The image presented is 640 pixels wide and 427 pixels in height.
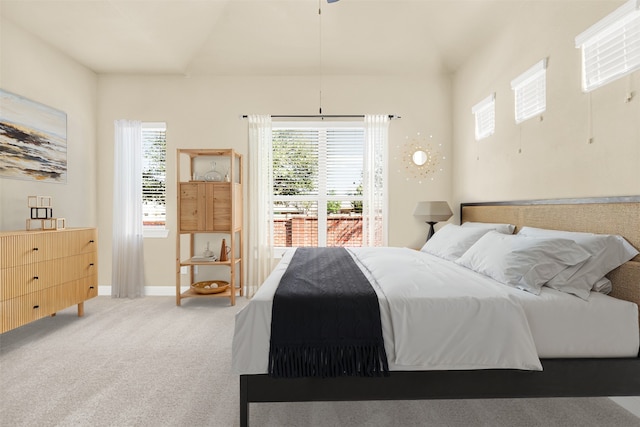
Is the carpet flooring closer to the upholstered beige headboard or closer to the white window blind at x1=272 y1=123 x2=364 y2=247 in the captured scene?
the upholstered beige headboard

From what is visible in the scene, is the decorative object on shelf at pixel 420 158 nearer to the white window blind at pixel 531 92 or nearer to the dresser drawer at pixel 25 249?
the white window blind at pixel 531 92

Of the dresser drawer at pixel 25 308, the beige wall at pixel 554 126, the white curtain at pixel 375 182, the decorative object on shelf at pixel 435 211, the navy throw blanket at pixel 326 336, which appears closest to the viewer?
the navy throw blanket at pixel 326 336

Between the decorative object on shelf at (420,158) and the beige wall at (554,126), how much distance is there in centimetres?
52

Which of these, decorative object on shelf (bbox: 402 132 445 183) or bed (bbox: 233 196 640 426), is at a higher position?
decorative object on shelf (bbox: 402 132 445 183)

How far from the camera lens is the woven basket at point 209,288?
13.0ft

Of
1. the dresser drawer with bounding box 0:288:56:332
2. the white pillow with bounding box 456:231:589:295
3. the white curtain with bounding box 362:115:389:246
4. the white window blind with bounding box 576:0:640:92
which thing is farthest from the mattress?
the white curtain with bounding box 362:115:389:246

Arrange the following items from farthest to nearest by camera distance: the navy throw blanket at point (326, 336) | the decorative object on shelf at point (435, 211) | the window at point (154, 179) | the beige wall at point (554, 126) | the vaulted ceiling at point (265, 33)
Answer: the window at point (154, 179)
the decorative object on shelf at point (435, 211)
the vaulted ceiling at point (265, 33)
the beige wall at point (554, 126)
the navy throw blanket at point (326, 336)

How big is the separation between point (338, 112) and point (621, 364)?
3.61 m

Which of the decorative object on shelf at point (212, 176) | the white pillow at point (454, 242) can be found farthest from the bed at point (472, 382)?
the decorative object on shelf at point (212, 176)

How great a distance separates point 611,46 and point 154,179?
4.51 metres

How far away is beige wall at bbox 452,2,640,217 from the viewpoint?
196 cm

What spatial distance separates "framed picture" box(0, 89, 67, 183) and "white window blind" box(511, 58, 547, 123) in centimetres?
448

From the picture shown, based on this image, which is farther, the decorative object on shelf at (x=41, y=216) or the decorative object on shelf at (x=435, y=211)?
the decorative object on shelf at (x=435, y=211)

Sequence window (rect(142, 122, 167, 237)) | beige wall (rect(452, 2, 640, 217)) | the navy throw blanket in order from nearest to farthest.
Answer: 1. the navy throw blanket
2. beige wall (rect(452, 2, 640, 217))
3. window (rect(142, 122, 167, 237))
